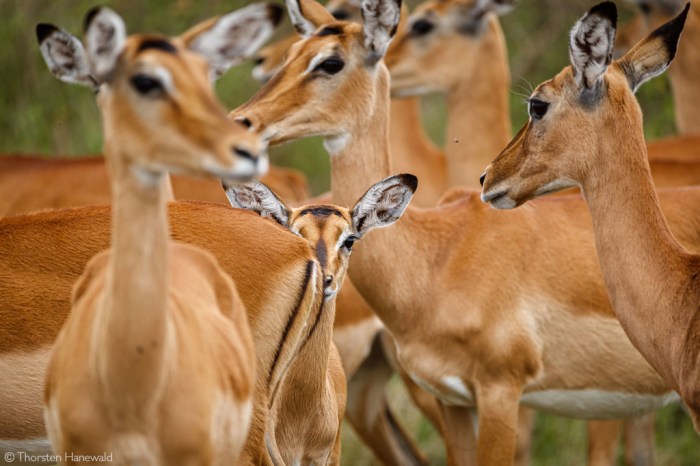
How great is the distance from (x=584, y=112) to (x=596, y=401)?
5.10ft

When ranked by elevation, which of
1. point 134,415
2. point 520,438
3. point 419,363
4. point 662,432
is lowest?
point 662,432

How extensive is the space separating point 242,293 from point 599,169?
4.28 ft

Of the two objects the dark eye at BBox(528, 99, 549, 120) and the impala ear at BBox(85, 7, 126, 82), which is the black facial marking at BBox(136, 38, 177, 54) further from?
the dark eye at BBox(528, 99, 549, 120)

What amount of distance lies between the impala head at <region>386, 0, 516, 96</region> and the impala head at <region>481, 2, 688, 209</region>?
293 cm

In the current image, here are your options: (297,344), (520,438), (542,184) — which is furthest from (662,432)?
(297,344)

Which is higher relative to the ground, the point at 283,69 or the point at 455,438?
the point at 283,69

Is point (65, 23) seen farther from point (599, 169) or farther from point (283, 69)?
point (599, 169)

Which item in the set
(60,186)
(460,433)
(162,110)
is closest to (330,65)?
(460,433)

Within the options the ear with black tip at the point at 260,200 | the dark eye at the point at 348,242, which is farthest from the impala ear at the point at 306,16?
the dark eye at the point at 348,242

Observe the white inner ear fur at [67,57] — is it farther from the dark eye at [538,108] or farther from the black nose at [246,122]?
the dark eye at [538,108]

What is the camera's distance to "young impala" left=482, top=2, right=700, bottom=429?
14.2 ft

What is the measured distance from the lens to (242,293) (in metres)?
4.15

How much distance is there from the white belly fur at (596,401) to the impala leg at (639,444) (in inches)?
59.6

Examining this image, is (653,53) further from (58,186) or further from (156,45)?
(58,186)
